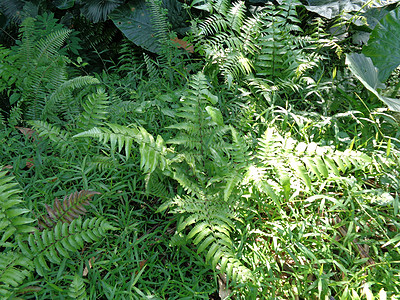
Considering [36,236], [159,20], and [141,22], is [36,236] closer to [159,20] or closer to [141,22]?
[159,20]

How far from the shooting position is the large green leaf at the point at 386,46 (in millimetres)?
2352

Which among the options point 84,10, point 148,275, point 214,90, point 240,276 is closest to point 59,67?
point 84,10

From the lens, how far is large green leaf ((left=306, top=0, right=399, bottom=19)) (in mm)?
2874

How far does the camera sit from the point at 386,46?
2371mm

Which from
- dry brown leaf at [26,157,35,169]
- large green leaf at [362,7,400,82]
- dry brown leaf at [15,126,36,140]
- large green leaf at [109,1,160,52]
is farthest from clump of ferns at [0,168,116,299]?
large green leaf at [362,7,400,82]

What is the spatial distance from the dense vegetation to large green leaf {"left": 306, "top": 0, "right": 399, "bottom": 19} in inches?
0.6

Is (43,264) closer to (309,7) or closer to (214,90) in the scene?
(214,90)

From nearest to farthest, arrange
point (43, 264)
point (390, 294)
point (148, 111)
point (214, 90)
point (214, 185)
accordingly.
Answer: point (43, 264), point (390, 294), point (214, 185), point (148, 111), point (214, 90)

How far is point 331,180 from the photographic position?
82.4 inches

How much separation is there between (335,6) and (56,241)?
273cm

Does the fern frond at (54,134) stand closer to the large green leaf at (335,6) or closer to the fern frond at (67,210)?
the fern frond at (67,210)

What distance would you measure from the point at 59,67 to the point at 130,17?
83 cm

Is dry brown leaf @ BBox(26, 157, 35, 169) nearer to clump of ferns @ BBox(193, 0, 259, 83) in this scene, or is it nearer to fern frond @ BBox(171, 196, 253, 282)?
fern frond @ BBox(171, 196, 253, 282)

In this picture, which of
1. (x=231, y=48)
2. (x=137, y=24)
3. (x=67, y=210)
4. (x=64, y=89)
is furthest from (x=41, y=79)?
(x=231, y=48)
